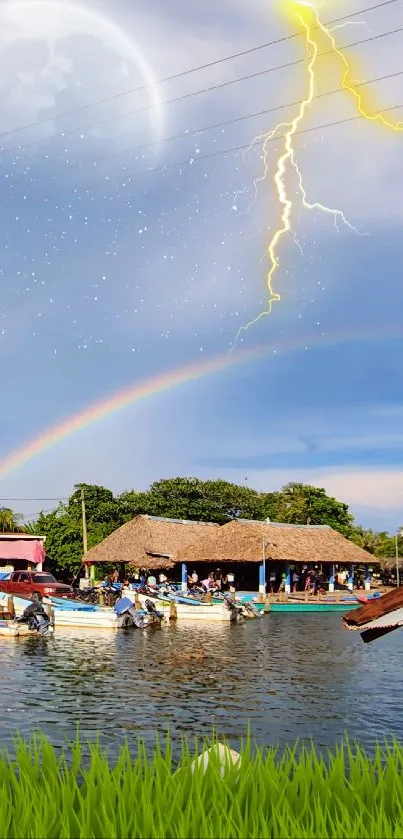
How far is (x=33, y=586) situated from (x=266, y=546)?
17.2 meters

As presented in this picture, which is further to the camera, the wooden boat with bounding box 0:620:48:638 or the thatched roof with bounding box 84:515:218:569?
the thatched roof with bounding box 84:515:218:569

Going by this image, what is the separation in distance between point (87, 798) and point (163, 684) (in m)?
17.5

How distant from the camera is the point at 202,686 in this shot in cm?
2195

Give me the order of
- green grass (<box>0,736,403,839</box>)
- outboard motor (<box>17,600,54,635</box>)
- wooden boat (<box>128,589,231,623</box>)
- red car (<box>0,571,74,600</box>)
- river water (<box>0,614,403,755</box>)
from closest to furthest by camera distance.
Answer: green grass (<box>0,736,403,839</box>) < river water (<box>0,614,403,755</box>) < outboard motor (<box>17,600,54,635</box>) < wooden boat (<box>128,589,231,623</box>) < red car (<box>0,571,74,600</box>)

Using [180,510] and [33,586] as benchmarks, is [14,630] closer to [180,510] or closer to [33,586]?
[33,586]

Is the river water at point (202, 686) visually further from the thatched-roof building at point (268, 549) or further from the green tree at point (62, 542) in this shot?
the green tree at point (62, 542)

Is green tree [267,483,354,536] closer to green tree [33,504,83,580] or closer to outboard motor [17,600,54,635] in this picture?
green tree [33,504,83,580]

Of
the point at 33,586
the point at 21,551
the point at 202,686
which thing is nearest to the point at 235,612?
the point at 33,586

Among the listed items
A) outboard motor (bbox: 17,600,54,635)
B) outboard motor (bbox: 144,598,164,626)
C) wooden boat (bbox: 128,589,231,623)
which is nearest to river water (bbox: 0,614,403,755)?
outboard motor (bbox: 17,600,54,635)

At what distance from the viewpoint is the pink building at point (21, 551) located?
219 feet

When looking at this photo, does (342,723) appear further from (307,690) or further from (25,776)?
(25,776)

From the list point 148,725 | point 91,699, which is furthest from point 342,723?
point 91,699

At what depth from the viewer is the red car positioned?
45.3 metres

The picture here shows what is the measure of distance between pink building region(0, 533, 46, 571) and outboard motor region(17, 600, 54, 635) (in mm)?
32147
